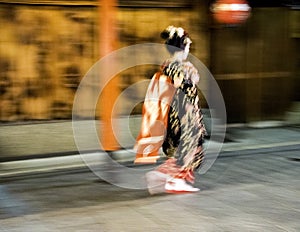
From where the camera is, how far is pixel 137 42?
33.0 feet

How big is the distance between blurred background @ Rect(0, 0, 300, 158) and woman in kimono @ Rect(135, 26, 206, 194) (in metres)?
1.12

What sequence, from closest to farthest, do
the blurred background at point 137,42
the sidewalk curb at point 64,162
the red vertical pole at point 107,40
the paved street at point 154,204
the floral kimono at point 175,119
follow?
1. the paved street at point 154,204
2. the floral kimono at point 175,119
3. the red vertical pole at point 107,40
4. the sidewalk curb at point 64,162
5. the blurred background at point 137,42

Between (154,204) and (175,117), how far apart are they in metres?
1.09

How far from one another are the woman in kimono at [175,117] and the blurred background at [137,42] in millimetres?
1116

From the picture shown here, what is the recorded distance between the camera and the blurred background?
9.09m

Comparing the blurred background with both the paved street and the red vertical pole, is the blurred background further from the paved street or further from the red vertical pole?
the paved street

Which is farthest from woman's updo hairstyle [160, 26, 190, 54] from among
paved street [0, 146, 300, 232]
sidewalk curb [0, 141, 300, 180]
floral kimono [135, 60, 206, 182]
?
sidewalk curb [0, 141, 300, 180]

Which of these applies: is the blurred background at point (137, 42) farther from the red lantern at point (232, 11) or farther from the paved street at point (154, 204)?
the paved street at point (154, 204)

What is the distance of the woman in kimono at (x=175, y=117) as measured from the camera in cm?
678

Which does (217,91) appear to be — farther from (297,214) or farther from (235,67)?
(297,214)

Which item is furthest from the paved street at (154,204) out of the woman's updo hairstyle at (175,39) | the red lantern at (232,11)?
the red lantern at (232,11)

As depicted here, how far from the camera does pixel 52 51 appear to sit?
368 inches

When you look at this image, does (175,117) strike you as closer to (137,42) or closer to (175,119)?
(175,119)

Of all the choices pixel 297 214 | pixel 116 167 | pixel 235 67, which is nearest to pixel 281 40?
pixel 235 67
